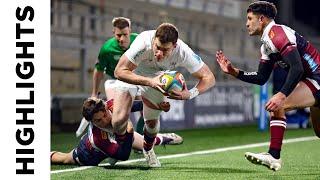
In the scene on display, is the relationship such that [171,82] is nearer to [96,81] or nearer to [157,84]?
[157,84]

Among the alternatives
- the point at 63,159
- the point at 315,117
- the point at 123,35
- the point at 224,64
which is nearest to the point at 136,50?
the point at 224,64

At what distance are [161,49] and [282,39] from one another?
1.20 metres

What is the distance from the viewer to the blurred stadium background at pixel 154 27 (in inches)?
637

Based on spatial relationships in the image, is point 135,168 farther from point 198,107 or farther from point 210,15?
point 210,15

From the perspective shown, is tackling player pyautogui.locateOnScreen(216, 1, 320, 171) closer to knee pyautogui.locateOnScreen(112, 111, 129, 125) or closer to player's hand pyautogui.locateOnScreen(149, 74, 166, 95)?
player's hand pyautogui.locateOnScreen(149, 74, 166, 95)

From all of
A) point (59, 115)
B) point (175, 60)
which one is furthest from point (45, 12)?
point (59, 115)

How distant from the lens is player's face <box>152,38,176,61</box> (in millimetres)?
6972

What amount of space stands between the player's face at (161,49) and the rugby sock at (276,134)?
126 centimetres

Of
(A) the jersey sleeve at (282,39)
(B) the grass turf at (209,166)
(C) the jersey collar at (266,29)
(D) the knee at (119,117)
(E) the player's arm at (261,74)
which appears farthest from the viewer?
(D) the knee at (119,117)

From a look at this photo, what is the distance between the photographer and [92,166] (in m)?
8.23

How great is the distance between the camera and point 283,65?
24.0 feet

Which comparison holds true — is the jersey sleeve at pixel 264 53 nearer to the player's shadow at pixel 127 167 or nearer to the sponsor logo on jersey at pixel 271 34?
the sponsor logo on jersey at pixel 271 34

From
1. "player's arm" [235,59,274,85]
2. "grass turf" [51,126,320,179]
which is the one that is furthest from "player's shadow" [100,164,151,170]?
"player's arm" [235,59,274,85]

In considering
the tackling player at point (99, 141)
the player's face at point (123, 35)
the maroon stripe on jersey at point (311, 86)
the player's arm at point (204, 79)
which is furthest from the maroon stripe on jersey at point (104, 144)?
the maroon stripe on jersey at point (311, 86)
